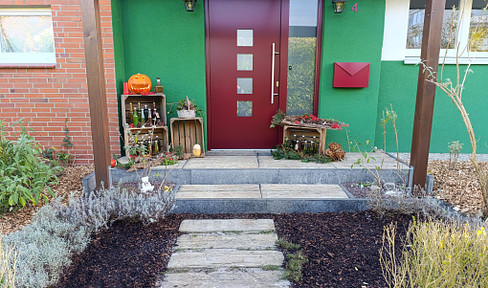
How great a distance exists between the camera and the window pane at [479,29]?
472 centimetres

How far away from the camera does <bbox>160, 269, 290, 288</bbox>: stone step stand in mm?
1970

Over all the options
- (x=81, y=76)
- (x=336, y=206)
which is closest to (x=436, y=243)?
(x=336, y=206)

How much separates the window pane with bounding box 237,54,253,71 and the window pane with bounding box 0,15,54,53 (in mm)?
2642

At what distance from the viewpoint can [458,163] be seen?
14.3ft

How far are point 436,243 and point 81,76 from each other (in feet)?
14.5

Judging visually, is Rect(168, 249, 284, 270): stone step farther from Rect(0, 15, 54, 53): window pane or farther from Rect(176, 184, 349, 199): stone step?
Rect(0, 15, 54, 53): window pane

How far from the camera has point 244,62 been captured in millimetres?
4828

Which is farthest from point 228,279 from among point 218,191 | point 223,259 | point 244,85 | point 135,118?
point 244,85

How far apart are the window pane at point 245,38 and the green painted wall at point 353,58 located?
43.1 inches

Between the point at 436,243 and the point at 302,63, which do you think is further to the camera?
the point at 302,63

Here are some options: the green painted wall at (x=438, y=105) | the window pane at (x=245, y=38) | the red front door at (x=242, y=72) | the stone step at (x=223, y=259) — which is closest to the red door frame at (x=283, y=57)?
the red front door at (x=242, y=72)

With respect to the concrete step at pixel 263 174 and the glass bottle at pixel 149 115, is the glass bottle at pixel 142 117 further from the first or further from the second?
the concrete step at pixel 263 174

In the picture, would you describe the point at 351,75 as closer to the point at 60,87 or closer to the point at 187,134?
the point at 187,134

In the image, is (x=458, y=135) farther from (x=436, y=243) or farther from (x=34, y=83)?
(x=34, y=83)
